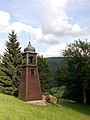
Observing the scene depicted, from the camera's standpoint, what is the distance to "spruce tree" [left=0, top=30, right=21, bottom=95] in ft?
142

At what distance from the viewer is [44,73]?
61.3m

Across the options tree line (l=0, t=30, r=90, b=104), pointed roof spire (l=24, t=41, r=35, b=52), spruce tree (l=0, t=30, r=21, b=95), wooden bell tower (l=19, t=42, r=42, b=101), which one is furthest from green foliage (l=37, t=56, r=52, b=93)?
wooden bell tower (l=19, t=42, r=42, b=101)

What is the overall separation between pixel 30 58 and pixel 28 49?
1.64 metres

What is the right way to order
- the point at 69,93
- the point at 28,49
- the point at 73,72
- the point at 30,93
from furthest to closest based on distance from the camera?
1. the point at 69,93
2. the point at 73,72
3. the point at 28,49
4. the point at 30,93

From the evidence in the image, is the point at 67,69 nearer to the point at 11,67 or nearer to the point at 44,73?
the point at 11,67

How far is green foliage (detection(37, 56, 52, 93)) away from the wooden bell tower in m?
25.8

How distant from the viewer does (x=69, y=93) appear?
53.0 metres

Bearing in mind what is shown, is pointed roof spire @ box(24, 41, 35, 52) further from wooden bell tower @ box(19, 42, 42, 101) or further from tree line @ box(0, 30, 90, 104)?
tree line @ box(0, 30, 90, 104)

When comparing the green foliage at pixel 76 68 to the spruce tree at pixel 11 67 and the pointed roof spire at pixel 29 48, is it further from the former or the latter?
the pointed roof spire at pixel 29 48

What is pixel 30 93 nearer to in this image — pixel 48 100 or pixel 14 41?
pixel 48 100

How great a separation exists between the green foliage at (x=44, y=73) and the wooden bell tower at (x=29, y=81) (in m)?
25.8

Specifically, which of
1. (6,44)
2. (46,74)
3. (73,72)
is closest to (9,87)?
(6,44)

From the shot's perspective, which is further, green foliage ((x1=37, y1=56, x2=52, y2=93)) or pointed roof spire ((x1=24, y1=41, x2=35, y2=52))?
green foliage ((x1=37, y1=56, x2=52, y2=93))

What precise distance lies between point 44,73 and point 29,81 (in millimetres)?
27914
